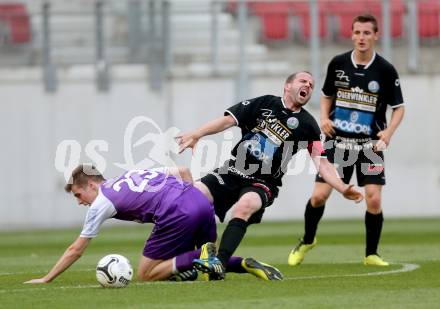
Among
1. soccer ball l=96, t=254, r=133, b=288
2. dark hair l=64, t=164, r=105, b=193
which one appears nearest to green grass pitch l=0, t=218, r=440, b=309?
soccer ball l=96, t=254, r=133, b=288

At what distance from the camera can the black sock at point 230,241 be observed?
382 inches

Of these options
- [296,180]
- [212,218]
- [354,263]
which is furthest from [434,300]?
[296,180]

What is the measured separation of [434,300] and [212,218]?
2.38m

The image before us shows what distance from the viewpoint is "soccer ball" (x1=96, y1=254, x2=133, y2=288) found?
9.32m

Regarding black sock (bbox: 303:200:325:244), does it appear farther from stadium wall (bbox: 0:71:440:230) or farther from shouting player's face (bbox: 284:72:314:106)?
stadium wall (bbox: 0:71:440:230)

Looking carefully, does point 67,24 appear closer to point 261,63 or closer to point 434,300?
point 261,63

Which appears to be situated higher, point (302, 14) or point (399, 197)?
point (302, 14)

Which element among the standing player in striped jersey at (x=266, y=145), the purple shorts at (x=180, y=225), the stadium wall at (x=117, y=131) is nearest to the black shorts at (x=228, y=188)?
the standing player in striped jersey at (x=266, y=145)

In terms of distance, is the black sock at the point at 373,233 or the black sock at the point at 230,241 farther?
the black sock at the point at 373,233

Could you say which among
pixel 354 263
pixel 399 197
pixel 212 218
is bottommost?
pixel 399 197

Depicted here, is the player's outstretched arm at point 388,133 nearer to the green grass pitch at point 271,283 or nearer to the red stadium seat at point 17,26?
the green grass pitch at point 271,283

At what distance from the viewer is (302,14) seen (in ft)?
77.3

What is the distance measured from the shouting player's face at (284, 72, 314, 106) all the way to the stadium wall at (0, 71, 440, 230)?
12.8 metres

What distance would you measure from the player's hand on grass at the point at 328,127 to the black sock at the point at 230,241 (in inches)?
87.9
